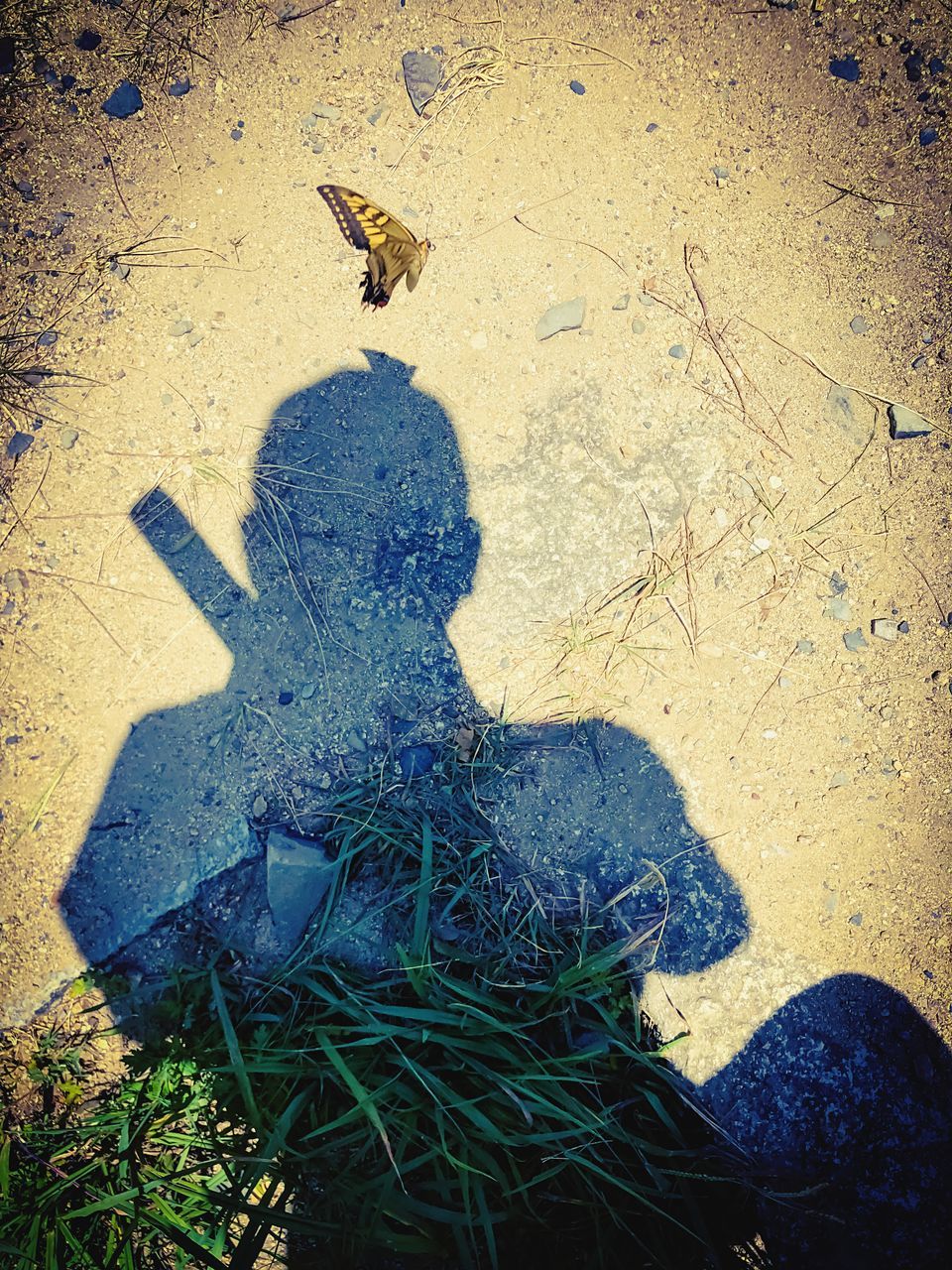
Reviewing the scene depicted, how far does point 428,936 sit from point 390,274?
2011 millimetres

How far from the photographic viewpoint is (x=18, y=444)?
2.06 meters

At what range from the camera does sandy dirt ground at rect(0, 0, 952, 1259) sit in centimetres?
201

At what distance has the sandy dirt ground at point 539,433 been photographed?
2.01m

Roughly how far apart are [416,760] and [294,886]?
1.60 feet

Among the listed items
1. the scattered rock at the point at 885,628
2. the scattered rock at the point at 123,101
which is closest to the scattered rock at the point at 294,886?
the scattered rock at the point at 885,628

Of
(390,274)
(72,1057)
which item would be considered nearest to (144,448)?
(390,274)

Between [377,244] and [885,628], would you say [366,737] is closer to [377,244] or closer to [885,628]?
[377,244]

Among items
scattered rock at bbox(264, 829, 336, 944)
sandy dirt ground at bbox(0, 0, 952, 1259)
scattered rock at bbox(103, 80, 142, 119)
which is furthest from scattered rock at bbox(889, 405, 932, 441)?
scattered rock at bbox(103, 80, 142, 119)

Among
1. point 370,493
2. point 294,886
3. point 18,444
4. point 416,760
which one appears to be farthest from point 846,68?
point 294,886

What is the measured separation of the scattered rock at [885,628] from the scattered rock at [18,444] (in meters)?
2.75

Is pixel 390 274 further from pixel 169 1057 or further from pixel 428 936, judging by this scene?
pixel 169 1057

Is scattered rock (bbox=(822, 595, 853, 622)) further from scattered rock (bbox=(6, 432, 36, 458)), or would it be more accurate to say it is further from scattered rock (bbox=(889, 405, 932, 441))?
scattered rock (bbox=(6, 432, 36, 458))

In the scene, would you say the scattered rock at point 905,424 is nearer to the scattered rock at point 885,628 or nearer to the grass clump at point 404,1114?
the scattered rock at point 885,628

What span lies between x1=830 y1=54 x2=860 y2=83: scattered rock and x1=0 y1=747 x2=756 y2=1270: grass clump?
2.72m
